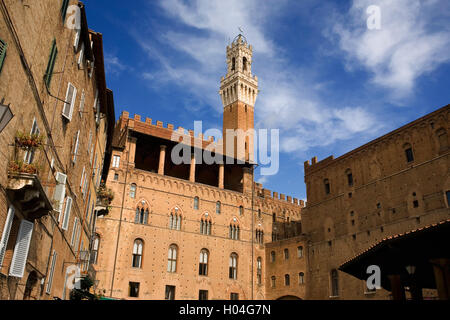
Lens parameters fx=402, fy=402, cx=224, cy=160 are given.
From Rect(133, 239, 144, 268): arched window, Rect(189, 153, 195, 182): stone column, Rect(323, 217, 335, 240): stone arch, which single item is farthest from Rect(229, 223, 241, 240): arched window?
Rect(133, 239, 144, 268): arched window

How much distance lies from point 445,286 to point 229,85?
4694 cm

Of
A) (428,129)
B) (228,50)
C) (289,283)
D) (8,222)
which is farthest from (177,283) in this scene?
(228,50)

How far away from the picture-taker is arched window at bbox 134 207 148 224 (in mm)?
30062

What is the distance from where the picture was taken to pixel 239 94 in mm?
51625

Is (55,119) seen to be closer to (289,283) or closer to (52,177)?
(52,177)

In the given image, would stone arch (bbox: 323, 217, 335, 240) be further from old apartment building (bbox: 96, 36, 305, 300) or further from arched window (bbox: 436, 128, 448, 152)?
arched window (bbox: 436, 128, 448, 152)

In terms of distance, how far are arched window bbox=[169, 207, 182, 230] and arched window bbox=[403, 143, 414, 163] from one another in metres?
17.3

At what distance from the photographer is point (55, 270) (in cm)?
1329

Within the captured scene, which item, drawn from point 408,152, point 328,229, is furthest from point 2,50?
point 328,229

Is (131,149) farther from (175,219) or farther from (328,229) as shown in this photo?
(328,229)

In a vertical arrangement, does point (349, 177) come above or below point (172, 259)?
above

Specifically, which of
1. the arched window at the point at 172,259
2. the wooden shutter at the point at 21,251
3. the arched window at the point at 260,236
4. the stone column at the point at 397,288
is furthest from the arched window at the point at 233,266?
the wooden shutter at the point at 21,251

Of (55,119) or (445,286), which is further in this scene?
(55,119)

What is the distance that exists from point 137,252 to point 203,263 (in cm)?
559
